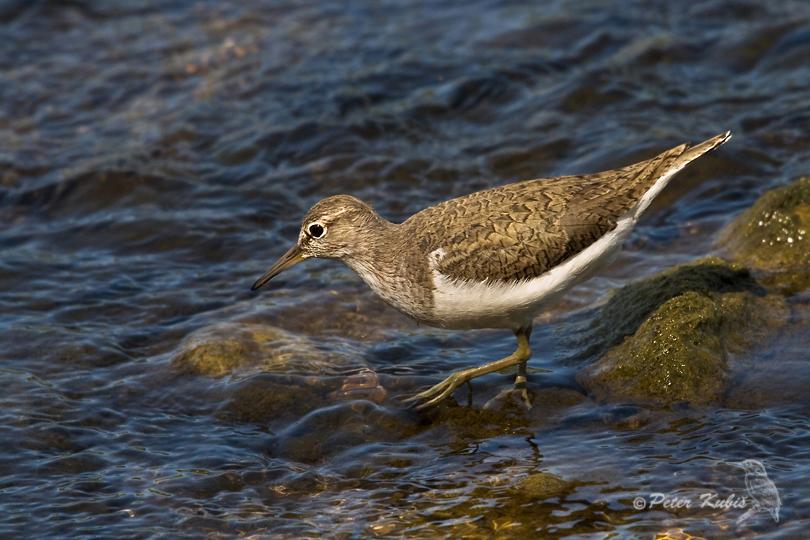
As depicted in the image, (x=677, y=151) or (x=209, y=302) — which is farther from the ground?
(x=677, y=151)

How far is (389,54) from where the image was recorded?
15.0 m

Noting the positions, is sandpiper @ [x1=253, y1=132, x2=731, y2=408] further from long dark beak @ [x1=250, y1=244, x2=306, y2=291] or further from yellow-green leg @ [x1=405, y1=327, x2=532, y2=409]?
long dark beak @ [x1=250, y1=244, x2=306, y2=291]

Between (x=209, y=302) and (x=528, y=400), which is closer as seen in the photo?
(x=528, y=400)

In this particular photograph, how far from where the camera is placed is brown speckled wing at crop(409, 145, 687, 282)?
723 cm

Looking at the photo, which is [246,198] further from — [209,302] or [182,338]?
[182,338]

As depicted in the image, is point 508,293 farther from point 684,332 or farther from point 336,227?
point 336,227

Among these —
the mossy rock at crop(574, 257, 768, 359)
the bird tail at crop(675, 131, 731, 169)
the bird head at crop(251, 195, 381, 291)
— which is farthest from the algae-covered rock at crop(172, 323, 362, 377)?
the bird tail at crop(675, 131, 731, 169)

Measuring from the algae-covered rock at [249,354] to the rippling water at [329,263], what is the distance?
0.04m

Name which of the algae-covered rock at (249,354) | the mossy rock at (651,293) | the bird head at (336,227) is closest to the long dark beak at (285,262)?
the bird head at (336,227)

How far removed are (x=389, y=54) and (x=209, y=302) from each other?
7.05 metres

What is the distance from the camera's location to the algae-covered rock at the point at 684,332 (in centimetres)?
716

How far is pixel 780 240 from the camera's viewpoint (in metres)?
8.86

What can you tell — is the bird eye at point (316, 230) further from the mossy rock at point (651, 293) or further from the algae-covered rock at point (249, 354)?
the mossy rock at point (651, 293)

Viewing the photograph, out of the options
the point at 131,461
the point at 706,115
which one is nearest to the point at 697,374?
the point at 131,461
